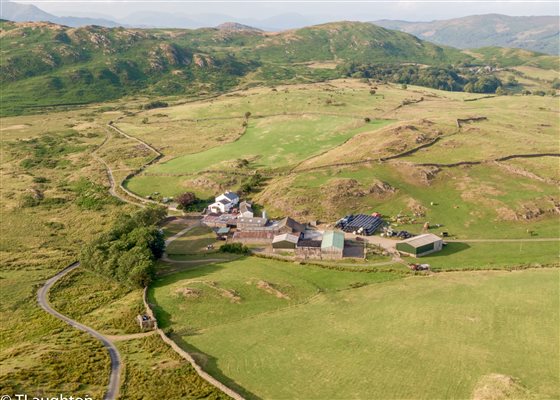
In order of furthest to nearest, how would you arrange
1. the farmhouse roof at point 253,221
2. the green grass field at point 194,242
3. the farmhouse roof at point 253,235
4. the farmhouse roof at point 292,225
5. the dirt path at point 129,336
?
the farmhouse roof at point 253,221 → the farmhouse roof at point 253,235 → the farmhouse roof at point 292,225 → the green grass field at point 194,242 → the dirt path at point 129,336

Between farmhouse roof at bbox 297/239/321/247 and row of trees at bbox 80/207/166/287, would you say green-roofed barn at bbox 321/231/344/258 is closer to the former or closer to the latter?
→ farmhouse roof at bbox 297/239/321/247

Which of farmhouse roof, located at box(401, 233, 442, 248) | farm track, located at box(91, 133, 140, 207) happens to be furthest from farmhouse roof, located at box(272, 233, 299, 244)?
farm track, located at box(91, 133, 140, 207)

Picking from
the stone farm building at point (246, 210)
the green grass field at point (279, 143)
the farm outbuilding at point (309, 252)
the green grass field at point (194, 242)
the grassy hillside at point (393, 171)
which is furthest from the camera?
the green grass field at point (279, 143)

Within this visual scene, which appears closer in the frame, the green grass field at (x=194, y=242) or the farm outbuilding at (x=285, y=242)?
the farm outbuilding at (x=285, y=242)

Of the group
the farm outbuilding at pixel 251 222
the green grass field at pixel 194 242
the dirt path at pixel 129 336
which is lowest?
the green grass field at pixel 194 242

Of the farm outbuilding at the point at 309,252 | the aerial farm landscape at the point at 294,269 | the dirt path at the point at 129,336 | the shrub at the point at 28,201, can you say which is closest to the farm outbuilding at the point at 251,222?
the aerial farm landscape at the point at 294,269

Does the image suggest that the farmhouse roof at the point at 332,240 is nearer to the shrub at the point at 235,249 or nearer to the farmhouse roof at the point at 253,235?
the farmhouse roof at the point at 253,235
